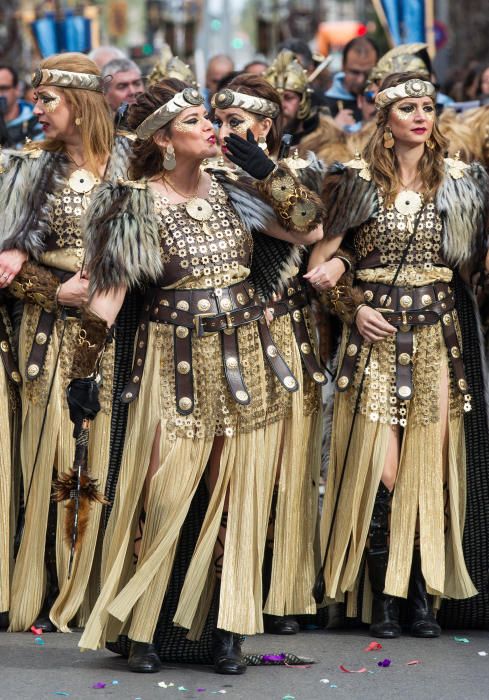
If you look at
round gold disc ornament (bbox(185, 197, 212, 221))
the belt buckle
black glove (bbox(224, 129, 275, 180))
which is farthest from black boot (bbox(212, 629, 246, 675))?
black glove (bbox(224, 129, 275, 180))

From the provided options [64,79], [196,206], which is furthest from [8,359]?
[196,206]

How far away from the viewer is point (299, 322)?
280 inches

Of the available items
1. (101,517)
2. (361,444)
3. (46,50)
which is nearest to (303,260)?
(361,444)

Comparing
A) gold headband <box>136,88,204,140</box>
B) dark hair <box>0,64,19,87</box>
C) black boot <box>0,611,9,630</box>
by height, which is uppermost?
dark hair <box>0,64,19,87</box>

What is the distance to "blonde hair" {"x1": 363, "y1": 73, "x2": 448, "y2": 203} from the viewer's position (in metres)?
6.88

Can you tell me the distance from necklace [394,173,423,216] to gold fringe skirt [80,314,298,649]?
1.02 meters

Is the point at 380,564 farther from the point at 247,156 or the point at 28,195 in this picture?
the point at 28,195

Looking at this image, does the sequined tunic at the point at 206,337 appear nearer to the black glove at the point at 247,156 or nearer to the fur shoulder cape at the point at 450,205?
the black glove at the point at 247,156

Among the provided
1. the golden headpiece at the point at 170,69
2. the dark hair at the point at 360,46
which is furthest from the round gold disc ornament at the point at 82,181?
the dark hair at the point at 360,46

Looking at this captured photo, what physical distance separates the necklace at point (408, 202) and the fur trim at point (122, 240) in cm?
124

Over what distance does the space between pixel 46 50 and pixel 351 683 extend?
8.57 metres

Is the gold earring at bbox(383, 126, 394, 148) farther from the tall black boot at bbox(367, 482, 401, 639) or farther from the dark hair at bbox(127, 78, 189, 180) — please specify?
the tall black boot at bbox(367, 482, 401, 639)

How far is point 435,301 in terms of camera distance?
6.82 metres

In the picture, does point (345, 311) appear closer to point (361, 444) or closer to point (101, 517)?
point (361, 444)
